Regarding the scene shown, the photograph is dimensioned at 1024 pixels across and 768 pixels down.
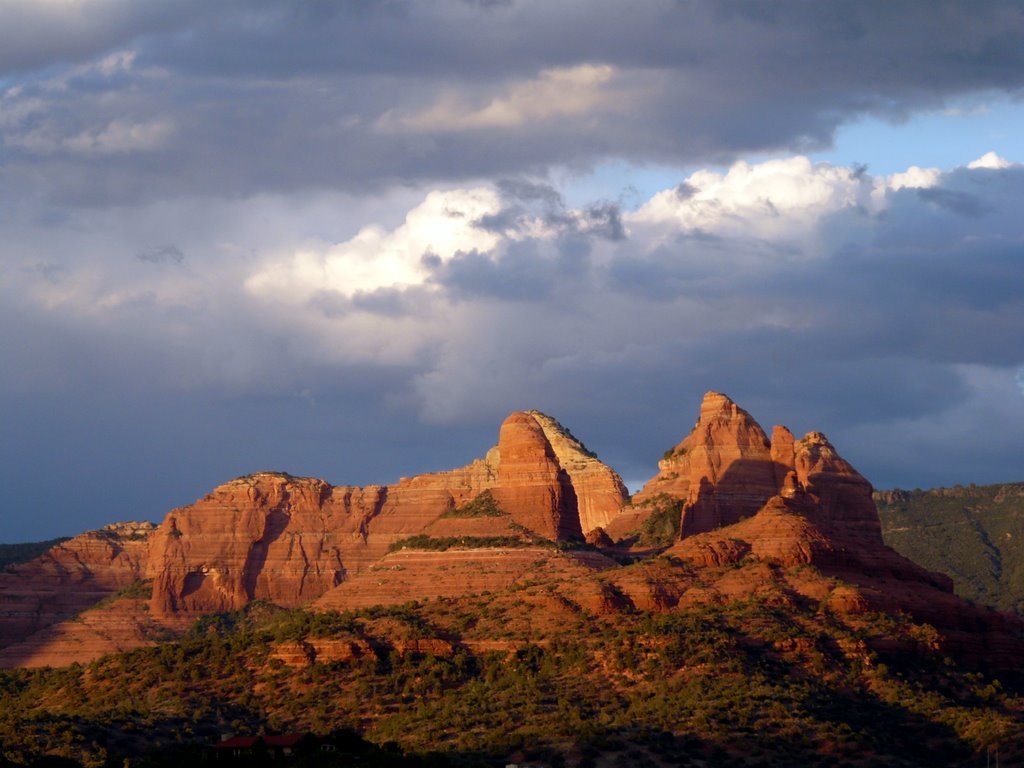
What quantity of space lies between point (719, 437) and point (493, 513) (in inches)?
1100

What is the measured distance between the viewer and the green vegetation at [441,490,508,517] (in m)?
181

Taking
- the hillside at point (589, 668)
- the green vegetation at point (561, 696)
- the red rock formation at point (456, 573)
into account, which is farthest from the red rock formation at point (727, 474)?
the green vegetation at point (561, 696)

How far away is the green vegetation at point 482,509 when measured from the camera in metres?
→ 181

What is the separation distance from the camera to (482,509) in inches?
7195

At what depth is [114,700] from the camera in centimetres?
14875

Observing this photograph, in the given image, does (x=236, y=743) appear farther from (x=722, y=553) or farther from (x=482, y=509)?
(x=482, y=509)

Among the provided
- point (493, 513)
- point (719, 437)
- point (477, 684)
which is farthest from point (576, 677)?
point (719, 437)

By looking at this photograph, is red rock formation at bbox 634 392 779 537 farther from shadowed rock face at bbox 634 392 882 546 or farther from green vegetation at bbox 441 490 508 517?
green vegetation at bbox 441 490 508 517

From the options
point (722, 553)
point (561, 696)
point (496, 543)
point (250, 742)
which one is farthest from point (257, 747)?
point (496, 543)

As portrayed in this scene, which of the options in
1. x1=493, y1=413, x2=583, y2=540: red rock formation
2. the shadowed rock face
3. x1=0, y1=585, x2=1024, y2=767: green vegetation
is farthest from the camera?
the shadowed rock face

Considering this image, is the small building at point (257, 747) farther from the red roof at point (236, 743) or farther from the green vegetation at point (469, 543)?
the green vegetation at point (469, 543)

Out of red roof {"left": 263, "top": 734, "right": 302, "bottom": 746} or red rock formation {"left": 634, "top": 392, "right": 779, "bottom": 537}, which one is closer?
red roof {"left": 263, "top": 734, "right": 302, "bottom": 746}

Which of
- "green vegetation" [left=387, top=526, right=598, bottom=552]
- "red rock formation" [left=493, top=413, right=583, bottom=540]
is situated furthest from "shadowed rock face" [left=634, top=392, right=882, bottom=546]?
"green vegetation" [left=387, top=526, right=598, bottom=552]

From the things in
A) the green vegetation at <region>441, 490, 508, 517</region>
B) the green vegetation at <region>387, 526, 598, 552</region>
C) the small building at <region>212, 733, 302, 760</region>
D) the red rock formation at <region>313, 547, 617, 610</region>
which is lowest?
the small building at <region>212, 733, 302, 760</region>
